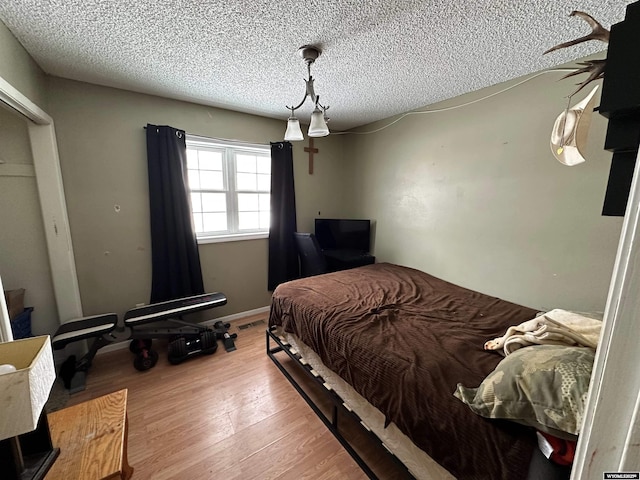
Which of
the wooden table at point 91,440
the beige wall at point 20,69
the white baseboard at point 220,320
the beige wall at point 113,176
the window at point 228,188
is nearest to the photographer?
the wooden table at point 91,440

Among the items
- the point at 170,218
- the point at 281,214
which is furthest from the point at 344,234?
the point at 170,218

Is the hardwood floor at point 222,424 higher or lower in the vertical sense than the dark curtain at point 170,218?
lower

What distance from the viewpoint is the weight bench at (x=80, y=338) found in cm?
192

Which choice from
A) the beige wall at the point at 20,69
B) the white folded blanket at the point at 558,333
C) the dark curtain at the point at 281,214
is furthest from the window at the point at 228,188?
the white folded blanket at the point at 558,333

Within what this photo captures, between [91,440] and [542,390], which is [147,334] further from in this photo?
[542,390]

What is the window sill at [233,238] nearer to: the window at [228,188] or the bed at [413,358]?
the window at [228,188]

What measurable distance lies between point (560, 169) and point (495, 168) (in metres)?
0.44

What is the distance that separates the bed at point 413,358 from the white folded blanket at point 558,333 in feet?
0.53

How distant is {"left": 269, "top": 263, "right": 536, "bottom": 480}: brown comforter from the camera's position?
0.89 meters

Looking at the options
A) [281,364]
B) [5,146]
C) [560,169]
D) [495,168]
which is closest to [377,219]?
[495,168]

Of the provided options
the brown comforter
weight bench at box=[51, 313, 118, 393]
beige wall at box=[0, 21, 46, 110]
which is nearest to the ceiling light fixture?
the brown comforter

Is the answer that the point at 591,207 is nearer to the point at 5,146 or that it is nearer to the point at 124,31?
the point at 124,31

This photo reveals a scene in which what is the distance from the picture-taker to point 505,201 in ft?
7.09

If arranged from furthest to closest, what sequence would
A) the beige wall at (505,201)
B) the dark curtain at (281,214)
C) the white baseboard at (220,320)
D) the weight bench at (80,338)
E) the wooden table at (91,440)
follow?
the dark curtain at (281,214)
the white baseboard at (220,320)
the weight bench at (80,338)
the beige wall at (505,201)
the wooden table at (91,440)
